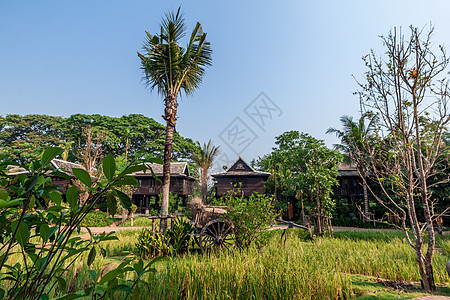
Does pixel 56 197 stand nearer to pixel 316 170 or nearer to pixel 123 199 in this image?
pixel 123 199

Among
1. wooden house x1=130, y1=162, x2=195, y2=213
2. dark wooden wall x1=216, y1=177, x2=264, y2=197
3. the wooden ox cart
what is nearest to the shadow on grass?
the wooden ox cart

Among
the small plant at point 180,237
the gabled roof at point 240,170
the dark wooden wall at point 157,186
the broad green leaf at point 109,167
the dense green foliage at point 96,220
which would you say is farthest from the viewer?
the dark wooden wall at point 157,186

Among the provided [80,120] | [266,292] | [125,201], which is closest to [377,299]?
[266,292]

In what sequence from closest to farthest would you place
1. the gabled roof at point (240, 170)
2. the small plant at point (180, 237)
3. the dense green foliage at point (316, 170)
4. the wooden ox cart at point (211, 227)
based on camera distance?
the small plant at point (180, 237)
the wooden ox cart at point (211, 227)
the dense green foliage at point (316, 170)
the gabled roof at point (240, 170)

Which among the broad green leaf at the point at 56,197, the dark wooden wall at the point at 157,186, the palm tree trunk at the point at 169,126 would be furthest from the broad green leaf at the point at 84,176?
the dark wooden wall at the point at 157,186

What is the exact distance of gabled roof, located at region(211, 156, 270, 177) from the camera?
24500 millimetres

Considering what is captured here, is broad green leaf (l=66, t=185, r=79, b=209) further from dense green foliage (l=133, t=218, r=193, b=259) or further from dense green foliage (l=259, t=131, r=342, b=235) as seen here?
dense green foliage (l=259, t=131, r=342, b=235)

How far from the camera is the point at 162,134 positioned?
114 feet

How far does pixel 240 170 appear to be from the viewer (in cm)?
2562

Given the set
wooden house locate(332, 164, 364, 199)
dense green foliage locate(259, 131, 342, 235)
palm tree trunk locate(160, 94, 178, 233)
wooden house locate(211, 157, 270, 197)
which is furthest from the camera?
wooden house locate(211, 157, 270, 197)

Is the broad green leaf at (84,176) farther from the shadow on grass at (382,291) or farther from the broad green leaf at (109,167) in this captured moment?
the shadow on grass at (382,291)

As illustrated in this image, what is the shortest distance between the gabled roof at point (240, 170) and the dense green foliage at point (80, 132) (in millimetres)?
10972

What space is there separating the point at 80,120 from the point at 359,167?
3638 cm

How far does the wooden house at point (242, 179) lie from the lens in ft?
80.8
